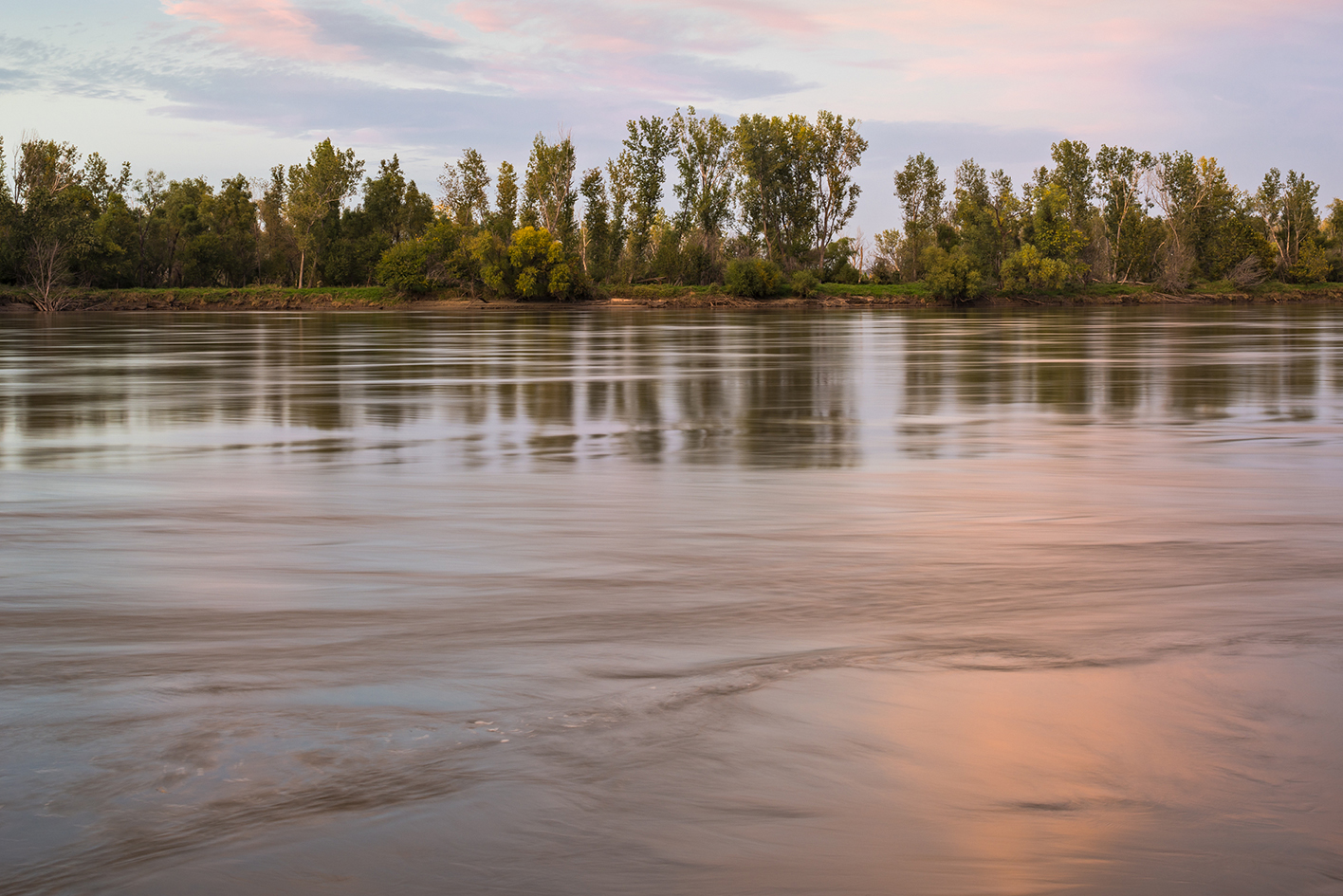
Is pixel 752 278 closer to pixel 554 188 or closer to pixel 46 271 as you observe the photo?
pixel 554 188

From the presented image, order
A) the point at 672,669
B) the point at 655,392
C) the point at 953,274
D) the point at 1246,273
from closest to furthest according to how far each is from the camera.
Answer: the point at 672,669 → the point at 655,392 → the point at 953,274 → the point at 1246,273

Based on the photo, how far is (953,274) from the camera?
333 ft

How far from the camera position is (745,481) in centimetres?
1027

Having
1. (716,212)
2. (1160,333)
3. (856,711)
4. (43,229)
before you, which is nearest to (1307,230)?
(716,212)

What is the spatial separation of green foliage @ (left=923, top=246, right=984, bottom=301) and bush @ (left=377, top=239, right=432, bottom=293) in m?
42.6

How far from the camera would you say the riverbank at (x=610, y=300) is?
341 ft

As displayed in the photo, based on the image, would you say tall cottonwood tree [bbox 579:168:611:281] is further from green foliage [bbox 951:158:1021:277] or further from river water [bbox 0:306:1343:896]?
river water [bbox 0:306:1343:896]

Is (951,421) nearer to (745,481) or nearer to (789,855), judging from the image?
(745,481)

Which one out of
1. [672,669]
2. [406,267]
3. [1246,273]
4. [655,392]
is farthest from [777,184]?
[672,669]

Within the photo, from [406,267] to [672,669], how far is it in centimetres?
10777

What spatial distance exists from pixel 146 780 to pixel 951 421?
12.5 metres

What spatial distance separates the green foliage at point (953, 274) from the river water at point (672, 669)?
9124 cm

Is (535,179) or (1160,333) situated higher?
(535,179)

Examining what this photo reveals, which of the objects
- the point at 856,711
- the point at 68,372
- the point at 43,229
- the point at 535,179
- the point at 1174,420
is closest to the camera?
the point at 856,711
